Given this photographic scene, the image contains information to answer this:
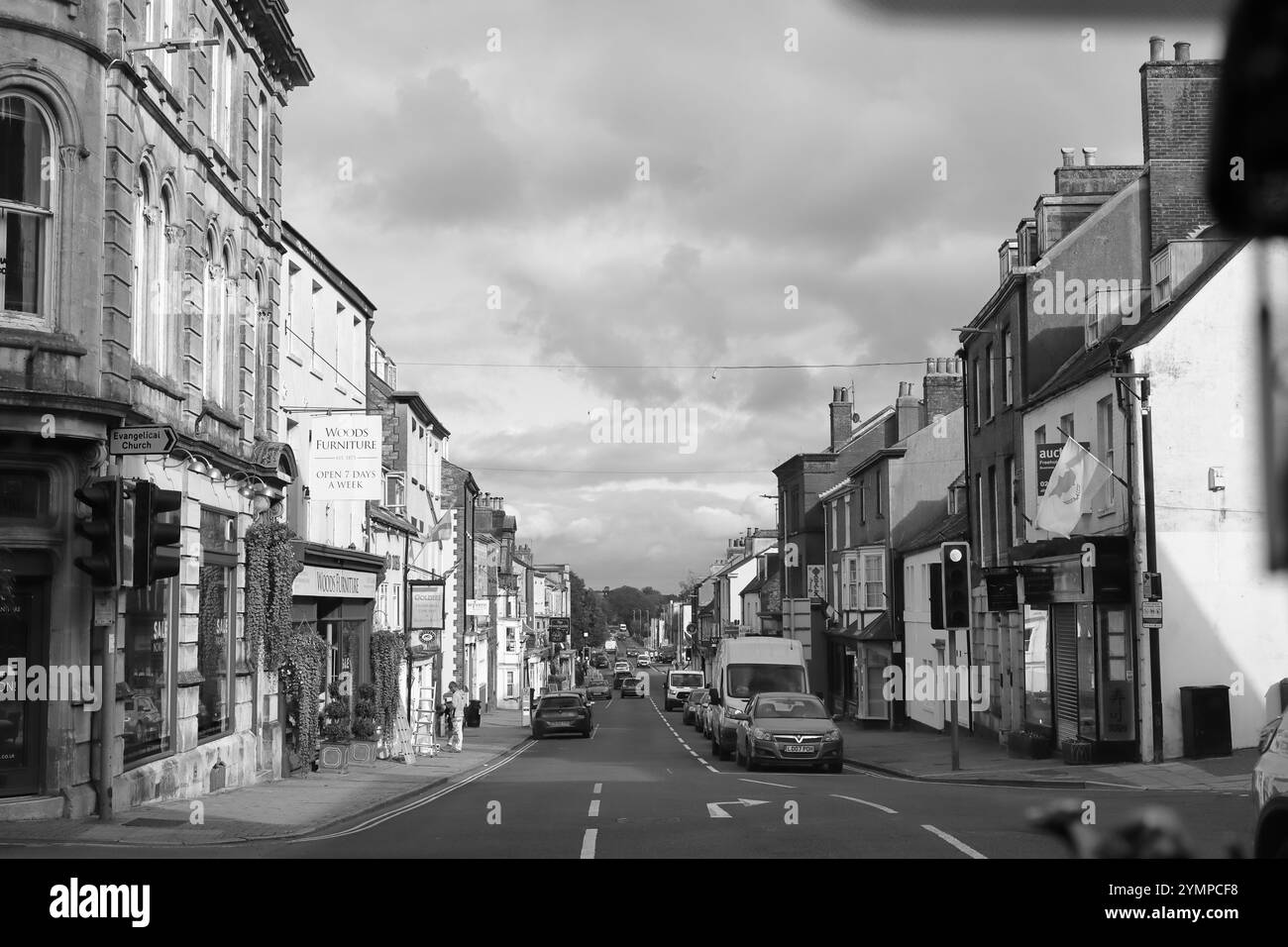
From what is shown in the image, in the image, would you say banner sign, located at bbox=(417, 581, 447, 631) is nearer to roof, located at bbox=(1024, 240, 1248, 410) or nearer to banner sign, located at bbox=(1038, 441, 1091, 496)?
roof, located at bbox=(1024, 240, 1248, 410)

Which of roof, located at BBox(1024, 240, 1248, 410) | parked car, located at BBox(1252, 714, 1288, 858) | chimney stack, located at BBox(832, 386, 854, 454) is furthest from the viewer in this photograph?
chimney stack, located at BBox(832, 386, 854, 454)

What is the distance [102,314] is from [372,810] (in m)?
8.00

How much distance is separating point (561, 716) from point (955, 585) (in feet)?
73.7

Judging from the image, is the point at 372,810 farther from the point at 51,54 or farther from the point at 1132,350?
the point at 1132,350

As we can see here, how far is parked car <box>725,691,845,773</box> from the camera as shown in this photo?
2650 centimetres

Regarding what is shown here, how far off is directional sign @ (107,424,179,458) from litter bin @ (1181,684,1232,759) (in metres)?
18.0

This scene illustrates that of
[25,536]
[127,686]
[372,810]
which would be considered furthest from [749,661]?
[25,536]

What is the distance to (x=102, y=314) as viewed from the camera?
1645cm

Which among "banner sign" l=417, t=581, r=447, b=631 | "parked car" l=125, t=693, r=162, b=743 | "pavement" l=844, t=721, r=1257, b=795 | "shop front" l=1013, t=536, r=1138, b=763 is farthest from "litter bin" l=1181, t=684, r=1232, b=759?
"banner sign" l=417, t=581, r=447, b=631

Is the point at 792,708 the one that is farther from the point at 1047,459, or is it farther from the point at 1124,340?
the point at 1124,340

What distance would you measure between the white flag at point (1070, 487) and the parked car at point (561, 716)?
2390cm

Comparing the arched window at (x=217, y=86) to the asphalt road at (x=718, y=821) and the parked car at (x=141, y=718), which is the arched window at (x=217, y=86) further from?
the asphalt road at (x=718, y=821)

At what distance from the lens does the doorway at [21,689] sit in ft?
49.6

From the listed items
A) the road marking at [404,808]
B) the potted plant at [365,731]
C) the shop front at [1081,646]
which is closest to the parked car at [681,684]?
the road marking at [404,808]
